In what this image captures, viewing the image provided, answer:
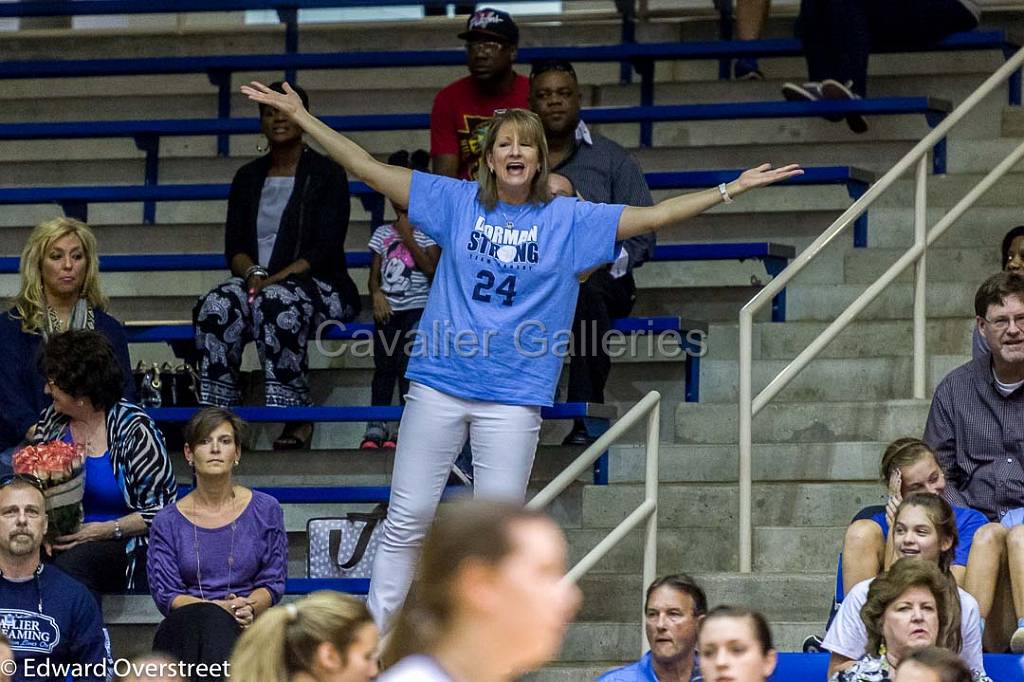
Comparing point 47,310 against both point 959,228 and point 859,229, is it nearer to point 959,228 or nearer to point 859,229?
point 859,229

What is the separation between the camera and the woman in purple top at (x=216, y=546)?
5.55 meters

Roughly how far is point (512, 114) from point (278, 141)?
210 centimetres

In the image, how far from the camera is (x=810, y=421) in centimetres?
693

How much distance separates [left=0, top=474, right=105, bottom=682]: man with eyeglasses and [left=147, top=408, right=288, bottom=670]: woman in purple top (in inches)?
8.7

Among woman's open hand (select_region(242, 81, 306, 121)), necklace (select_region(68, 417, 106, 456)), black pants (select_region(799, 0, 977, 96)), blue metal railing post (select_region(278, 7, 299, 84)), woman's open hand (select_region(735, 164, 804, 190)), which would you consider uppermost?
blue metal railing post (select_region(278, 7, 299, 84))

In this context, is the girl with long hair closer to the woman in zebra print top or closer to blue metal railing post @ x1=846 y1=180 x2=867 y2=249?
the woman in zebra print top

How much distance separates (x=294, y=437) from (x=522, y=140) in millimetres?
2087

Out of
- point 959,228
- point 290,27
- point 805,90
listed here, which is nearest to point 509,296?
point 959,228

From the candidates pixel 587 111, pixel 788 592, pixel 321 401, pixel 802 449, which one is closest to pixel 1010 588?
pixel 788 592

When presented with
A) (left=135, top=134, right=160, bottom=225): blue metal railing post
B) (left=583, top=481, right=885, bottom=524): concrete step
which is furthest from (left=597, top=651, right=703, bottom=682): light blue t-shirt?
(left=135, top=134, right=160, bottom=225): blue metal railing post

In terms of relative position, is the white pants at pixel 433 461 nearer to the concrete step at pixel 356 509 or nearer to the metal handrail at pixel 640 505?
the metal handrail at pixel 640 505

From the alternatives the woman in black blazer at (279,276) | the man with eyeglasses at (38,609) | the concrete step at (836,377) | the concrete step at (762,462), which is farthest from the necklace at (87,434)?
the concrete step at (836,377)

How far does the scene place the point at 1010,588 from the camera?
209 inches

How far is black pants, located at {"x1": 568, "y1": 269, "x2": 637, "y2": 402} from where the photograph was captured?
6.79 m
